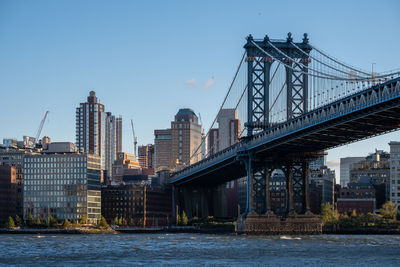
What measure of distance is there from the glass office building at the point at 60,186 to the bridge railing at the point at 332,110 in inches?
2191

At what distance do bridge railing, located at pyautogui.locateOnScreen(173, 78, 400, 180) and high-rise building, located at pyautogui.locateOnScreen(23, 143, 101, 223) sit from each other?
5557 cm

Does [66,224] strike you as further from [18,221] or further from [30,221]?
[18,221]

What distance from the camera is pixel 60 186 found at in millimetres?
194375

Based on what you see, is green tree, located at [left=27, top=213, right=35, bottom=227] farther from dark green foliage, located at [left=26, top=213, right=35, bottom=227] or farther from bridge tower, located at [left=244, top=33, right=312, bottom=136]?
bridge tower, located at [left=244, top=33, right=312, bottom=136]

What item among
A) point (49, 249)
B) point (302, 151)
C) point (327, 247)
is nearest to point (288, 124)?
point (302, 151)

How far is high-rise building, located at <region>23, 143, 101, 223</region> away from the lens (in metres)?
193

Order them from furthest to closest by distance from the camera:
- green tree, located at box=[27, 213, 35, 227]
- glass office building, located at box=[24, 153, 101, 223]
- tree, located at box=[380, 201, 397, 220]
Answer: glass office building, located at box=[24, 153, 101, 223]
green tree, located at box=[27, 213, 35, 227]
tree, located at box=[380, 201, 397, 220]

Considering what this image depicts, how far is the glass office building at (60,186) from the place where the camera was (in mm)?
193125

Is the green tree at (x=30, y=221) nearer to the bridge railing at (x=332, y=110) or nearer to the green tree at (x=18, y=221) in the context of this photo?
the green tree at (x=18, y=221)

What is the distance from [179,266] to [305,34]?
72.9m

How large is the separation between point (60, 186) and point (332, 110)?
98731 mm

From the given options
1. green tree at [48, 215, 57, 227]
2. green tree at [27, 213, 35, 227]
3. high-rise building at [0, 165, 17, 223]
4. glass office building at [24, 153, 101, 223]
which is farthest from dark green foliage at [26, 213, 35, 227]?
high-rise building at [0, 165, 17, 223]

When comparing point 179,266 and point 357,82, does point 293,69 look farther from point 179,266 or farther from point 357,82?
point 179,266

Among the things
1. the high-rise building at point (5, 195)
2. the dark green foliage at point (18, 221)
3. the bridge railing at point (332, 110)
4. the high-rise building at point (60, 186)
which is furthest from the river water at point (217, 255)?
the high-rise building at point (5, 195)
